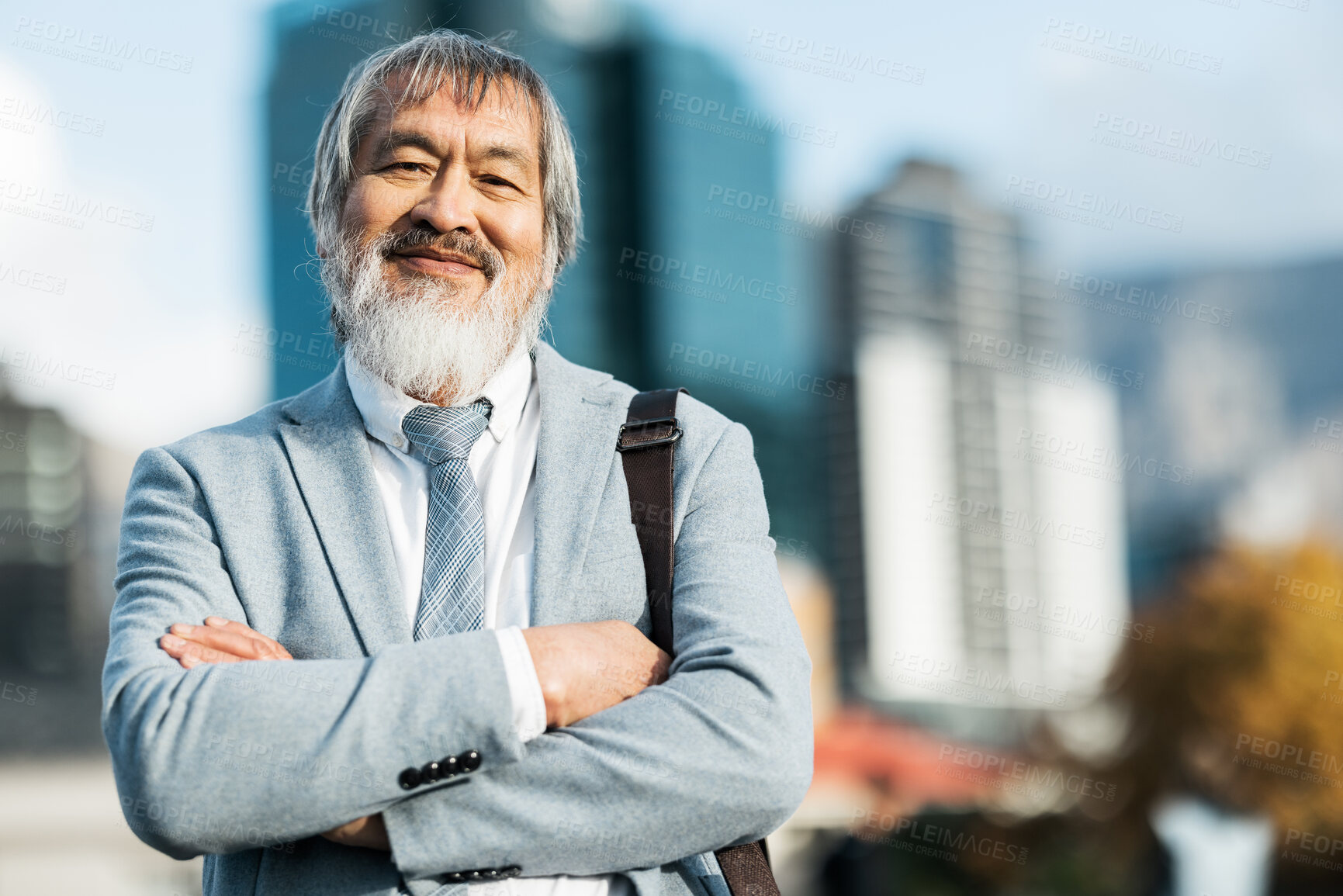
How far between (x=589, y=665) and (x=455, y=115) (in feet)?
4.54

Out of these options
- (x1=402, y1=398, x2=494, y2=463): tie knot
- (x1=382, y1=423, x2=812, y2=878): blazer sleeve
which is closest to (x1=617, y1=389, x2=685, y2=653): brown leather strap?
(x1=382, y1=423, x2=812, y2=878): blazer sleeve

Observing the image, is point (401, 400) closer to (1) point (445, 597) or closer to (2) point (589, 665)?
(1) point (445, 597)

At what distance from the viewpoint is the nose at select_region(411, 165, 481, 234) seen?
9.12 feet

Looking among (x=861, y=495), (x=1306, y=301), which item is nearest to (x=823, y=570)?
(x=861, y=495)

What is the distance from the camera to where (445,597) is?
2.53 m

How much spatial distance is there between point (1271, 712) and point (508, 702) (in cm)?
4048

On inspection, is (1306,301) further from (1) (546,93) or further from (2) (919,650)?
(1) (546,93)

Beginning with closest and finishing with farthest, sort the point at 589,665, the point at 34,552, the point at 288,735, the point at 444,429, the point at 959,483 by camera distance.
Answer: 1. the point at 288,735
2. the point at 589,665
3. the point at 444,429
4. the point at 34,552
5. the point at 959,483

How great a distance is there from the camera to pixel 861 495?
8662cm

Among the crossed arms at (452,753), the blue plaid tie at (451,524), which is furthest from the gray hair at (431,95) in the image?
the crossed arms at (452,753)

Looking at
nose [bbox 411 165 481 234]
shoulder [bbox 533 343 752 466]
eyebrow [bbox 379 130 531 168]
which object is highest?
eyebrow [bbox 379 130 531 168]

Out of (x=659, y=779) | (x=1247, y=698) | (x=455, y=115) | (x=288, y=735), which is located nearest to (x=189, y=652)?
(x=288, y=735)

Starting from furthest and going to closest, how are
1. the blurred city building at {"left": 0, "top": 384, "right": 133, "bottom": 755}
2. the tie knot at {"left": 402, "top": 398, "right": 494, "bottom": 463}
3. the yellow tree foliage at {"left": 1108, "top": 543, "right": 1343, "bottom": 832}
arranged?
the blurred city building at {"left": 0, "top": 384, "right": 133, "bottom": 755}, the yellow tree foliage at {"left": 1108, "top": 543, "right": 1343, "bottom": 832}, the tie knot at {"left": 402, "top": 398, "right": 494, "bottom": 463}

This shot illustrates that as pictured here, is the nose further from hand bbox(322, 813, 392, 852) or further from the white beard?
hand bbox(322, 813, 392, 852)
